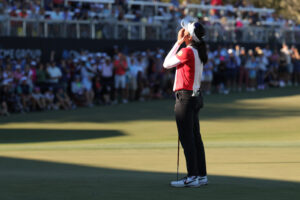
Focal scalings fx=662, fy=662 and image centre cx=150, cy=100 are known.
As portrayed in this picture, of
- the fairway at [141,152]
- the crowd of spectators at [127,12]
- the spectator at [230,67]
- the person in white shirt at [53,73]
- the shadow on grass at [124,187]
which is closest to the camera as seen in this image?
the shadow on grass at [124,187]

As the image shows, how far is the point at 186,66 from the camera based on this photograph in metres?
7.59

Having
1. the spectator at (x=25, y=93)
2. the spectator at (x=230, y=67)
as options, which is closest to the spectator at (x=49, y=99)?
the spectator at (x=25, y=93)

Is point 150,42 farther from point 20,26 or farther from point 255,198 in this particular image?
point 255,198

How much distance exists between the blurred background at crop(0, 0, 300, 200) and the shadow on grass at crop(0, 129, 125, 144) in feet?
0.08

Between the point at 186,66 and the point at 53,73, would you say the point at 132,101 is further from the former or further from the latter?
the point at 186,66

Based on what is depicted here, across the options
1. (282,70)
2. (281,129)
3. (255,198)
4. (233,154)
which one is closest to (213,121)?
(281,129)

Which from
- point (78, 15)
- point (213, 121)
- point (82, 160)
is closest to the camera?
point (82, 160)

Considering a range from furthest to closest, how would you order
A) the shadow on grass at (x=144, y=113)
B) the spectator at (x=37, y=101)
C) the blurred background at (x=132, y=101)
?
1. the spectator at (x=37, y=101)
2. the shadow on grass at (x=144, y=113)
3. the blurred background at (x=132, y=101)

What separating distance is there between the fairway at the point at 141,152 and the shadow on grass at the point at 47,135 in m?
0.02

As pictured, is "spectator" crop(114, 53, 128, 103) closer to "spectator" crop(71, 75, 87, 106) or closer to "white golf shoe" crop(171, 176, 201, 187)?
"spectator" crop(71, 75, 87, 106)

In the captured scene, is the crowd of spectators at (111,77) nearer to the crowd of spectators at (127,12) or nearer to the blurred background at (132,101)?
the blurred background at (132,101)

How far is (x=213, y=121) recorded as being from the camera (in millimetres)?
19047

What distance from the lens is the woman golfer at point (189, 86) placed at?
7570 millimetres

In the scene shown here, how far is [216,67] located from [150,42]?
10.5 feet
